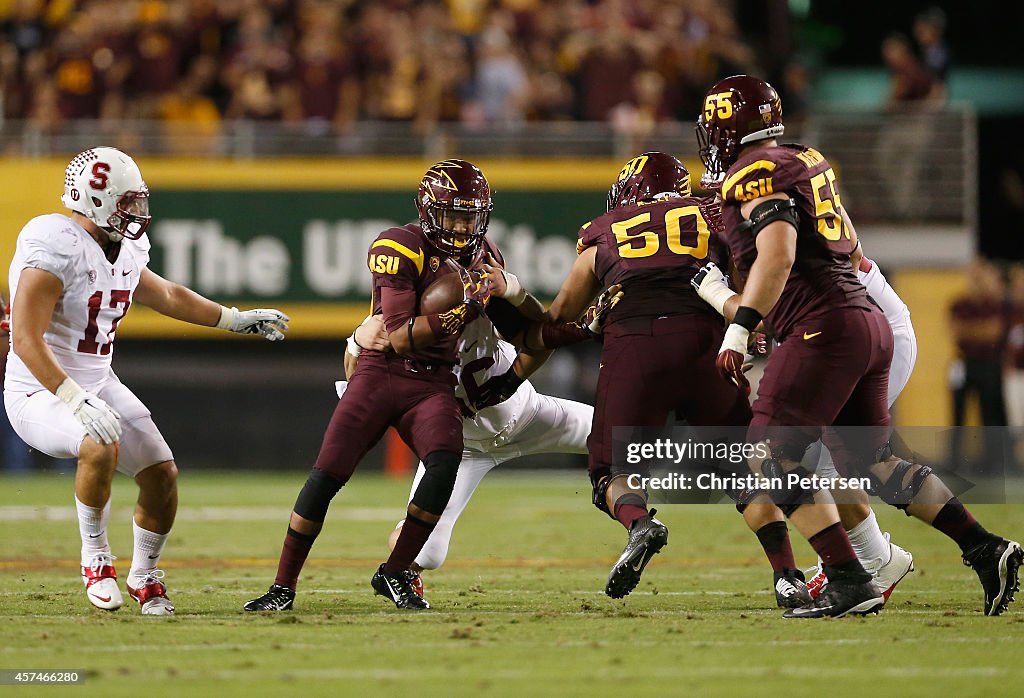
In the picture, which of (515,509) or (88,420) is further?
(515,509)

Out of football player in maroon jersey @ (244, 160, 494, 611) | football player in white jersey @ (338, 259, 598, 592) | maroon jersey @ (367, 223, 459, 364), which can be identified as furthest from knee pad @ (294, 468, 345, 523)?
maroon jersey @ (367, 223, 459, 364)

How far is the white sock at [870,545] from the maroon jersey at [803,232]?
944 mm

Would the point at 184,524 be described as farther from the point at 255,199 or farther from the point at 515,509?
the point at 255,199

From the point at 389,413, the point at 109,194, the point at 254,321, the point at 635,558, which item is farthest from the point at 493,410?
the point at 109,194

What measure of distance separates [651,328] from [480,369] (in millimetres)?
841

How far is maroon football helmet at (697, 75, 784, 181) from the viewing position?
5.70 meters

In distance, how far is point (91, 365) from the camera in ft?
19.3

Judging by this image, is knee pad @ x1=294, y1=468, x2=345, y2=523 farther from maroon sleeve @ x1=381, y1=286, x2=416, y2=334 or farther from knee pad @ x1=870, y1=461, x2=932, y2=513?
knee pad @ x1=870, y1=461, x2=932, y2=513

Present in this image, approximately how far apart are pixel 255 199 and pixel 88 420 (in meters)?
9.07

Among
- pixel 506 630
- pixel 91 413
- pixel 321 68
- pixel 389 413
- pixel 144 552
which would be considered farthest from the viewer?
pixel 321 68

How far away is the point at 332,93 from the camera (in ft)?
46.6

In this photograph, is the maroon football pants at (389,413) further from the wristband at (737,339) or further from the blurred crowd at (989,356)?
the blurred crowd at (989,356)

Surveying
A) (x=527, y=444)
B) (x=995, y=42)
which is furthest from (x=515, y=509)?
(x=995, y=42)

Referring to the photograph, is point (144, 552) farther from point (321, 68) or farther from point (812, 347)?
point (321, 68)
